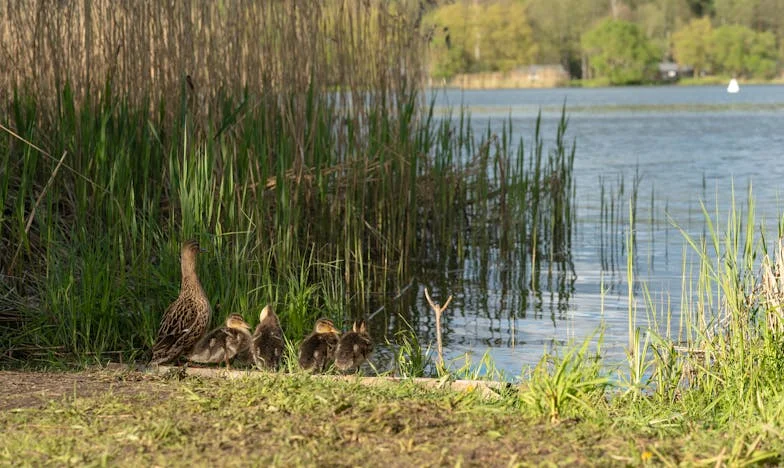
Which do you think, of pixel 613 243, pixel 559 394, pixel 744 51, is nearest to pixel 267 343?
pixel 559 394

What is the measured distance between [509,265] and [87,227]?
4.85 metres

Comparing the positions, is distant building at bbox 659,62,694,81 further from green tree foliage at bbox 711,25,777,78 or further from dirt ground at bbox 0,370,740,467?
dirt ground at bbox 0,370,740,467

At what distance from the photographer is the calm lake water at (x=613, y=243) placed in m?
8.66

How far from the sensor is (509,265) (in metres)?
11.6

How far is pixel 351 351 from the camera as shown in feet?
20.8

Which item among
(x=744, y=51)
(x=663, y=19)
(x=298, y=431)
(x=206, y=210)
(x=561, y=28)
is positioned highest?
(x=663, y=19)

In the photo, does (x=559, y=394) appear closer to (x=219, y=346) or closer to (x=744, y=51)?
(x=219, y=346)

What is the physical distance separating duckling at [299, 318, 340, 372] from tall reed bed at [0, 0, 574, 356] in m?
0.76

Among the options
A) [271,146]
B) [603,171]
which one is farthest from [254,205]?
[603,171]

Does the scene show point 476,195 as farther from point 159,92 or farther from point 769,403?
point 769,403

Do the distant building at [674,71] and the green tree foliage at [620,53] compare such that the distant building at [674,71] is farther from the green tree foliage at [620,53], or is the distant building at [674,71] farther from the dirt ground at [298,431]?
the dirt ground at [298,431]

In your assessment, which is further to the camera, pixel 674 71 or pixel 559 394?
pixel 674 71

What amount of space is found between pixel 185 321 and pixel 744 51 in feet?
342

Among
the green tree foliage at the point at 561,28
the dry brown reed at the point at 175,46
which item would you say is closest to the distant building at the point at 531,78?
the green tree foliage at the point at 561,28
